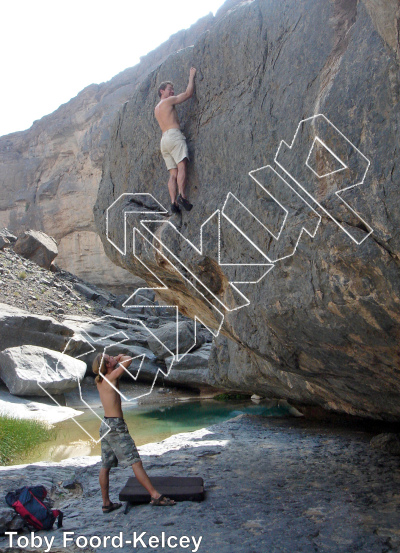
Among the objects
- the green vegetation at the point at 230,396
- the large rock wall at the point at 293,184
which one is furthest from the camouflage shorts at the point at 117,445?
the green vegetation at the point at 230,396

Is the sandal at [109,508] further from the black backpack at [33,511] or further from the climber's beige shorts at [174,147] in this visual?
the climber's beige shorts at [174,147]

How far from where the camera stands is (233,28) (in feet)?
15.4

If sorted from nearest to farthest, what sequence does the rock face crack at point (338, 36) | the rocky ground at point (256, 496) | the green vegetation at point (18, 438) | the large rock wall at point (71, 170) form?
the rocky ground at point (256, 496) → the rock face crack at point (338, 36) → the green vegetation at point (18, 438) → the large rock wall at point (71, 170)

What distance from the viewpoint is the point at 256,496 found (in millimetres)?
4125

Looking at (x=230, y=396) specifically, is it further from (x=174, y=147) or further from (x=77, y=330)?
(x=174, y=147)

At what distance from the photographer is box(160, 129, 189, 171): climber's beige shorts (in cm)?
498

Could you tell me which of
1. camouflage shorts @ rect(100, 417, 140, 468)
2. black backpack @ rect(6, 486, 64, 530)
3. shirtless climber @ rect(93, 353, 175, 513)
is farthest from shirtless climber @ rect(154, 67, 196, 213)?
black backpack @ rect(6, 486, 64, 530)

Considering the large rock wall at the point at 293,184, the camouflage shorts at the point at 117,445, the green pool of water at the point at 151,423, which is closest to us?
the large rock wall at the point at 293,184

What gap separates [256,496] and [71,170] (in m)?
27.9

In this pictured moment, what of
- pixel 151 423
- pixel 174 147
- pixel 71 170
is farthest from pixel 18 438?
pixel 71 170

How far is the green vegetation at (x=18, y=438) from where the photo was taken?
7.42 metres

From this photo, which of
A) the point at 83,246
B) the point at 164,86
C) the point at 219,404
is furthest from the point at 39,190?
the point at 164,86

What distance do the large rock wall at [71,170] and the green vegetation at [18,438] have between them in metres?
19.5

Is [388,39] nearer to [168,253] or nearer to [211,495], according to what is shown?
[168,253]
